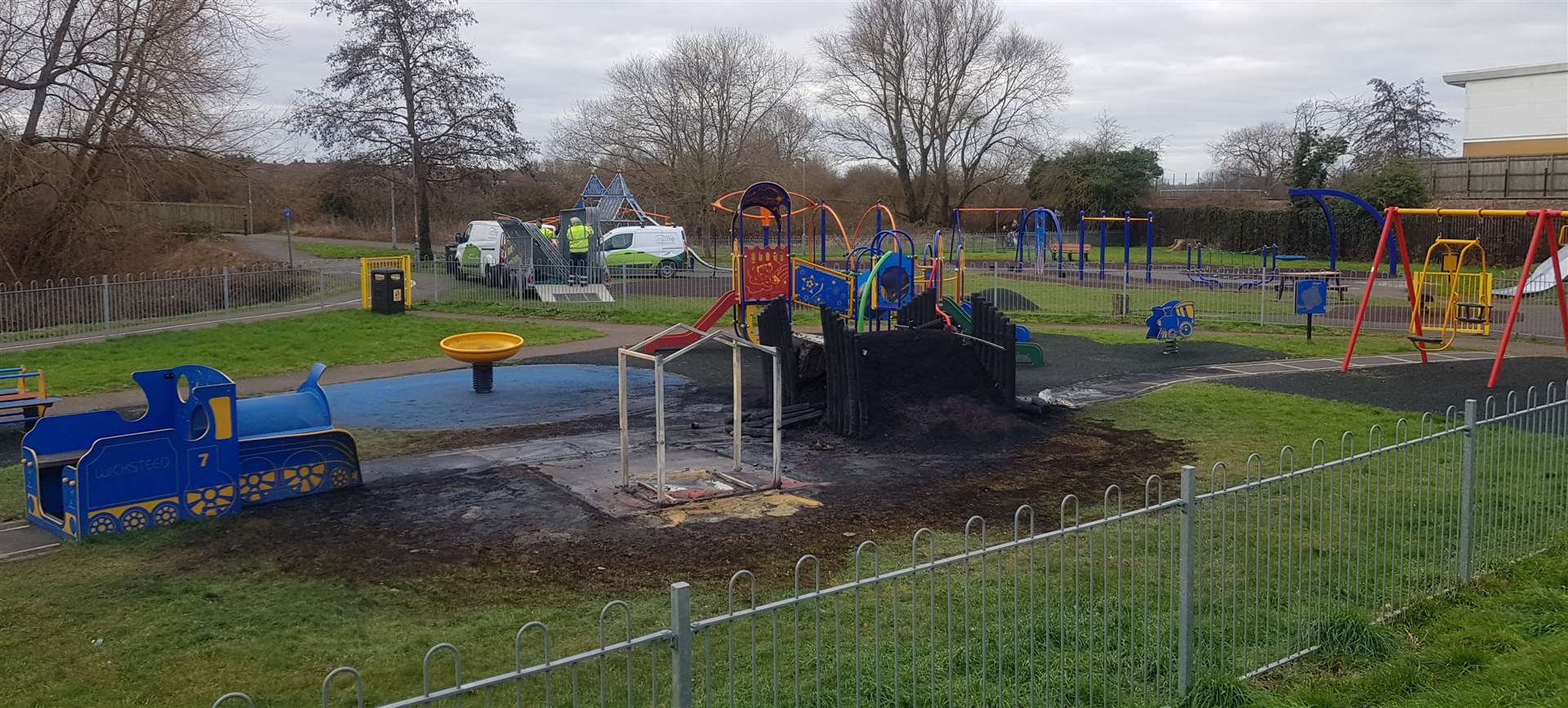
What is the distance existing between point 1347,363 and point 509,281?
21.2m

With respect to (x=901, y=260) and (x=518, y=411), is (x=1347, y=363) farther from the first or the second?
(x=518, y=411)

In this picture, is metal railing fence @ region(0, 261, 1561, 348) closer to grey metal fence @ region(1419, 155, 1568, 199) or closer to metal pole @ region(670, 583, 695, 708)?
grey metal fence @ region(1419, 155, 1568, 199)

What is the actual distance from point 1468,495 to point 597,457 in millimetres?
8377

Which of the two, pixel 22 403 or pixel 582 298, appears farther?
pixel 582 298

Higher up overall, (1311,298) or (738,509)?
(1311,298)

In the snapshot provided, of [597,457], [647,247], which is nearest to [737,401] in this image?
[597,457]

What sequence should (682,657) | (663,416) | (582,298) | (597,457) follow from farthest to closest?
(582,298), (597,457), (663,416), (682,657)

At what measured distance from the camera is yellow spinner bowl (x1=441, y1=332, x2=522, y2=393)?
1719 centimetres

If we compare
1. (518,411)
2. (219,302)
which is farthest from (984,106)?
(518,411)

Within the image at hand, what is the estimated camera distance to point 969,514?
9938 millimetres

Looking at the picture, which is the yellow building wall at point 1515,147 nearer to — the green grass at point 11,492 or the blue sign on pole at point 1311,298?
the blue sign on pole at point 1311,298

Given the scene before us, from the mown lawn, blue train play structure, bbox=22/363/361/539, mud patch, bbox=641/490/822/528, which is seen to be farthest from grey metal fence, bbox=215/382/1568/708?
blue train play structure, bbox=22/363/361/539

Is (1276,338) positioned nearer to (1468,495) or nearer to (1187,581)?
(1468,495)

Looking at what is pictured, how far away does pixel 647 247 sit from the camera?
3866cm
